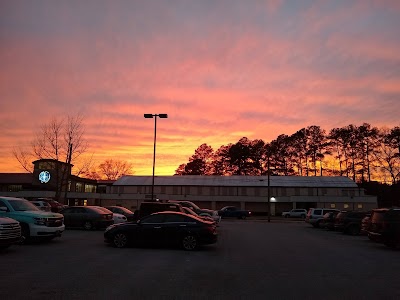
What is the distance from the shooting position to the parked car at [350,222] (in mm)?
23438

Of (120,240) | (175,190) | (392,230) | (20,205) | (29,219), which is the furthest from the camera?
(175,190)

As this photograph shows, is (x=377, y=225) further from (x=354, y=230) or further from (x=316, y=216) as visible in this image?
(x=316, y=216)

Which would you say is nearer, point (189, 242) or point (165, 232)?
point (189, 242)

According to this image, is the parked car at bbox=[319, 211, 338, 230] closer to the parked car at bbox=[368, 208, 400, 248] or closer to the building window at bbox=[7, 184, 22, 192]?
the parked car at bbox=[368, 208, 400, 248]

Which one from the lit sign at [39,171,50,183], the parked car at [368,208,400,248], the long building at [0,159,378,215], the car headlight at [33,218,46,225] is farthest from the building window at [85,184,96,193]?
the parked car at [368,208,400,248]

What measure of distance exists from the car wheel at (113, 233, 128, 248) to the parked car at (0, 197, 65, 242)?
106 inches

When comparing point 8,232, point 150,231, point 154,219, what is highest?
point 154,219

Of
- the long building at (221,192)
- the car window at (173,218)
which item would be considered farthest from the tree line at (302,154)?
the car window at (173,218)

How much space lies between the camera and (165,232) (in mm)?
13734

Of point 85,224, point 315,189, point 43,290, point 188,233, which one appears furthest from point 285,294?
point 315,189

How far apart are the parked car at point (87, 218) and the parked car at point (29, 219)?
703 centimetres

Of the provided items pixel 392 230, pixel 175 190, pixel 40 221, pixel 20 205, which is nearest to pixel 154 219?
pixel 40 221

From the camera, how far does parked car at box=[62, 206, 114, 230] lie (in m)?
21.7

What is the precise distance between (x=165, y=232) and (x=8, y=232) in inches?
211
